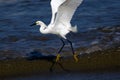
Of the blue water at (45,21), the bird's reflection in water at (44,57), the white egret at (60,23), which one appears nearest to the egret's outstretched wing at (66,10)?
the white egret at (60,23)

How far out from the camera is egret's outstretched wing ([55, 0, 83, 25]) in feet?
34.1

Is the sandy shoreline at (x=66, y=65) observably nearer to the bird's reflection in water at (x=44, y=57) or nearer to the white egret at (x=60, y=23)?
the bird's reflection in water at (x=44, y=57)

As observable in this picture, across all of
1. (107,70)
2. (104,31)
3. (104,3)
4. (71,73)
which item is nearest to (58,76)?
(71,73)

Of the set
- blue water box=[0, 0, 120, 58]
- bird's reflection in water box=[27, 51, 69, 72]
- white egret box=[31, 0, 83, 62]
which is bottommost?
blue water box=[0, 0, 120, 58]

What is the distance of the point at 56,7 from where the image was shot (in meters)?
11.2

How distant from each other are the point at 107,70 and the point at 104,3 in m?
5.37

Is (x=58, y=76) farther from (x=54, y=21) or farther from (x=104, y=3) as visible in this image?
(x=104, y=3)

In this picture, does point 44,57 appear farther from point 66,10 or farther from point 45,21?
point 45,21

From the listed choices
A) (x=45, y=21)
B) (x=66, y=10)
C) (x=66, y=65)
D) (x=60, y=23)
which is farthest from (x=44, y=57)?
(x=45, y=21)

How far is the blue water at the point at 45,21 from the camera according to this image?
39.9 feet

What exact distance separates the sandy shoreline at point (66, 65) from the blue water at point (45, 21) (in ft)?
1.58

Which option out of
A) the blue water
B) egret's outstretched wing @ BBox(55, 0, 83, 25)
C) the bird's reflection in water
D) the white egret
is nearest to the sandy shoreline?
the bird's reflection in water

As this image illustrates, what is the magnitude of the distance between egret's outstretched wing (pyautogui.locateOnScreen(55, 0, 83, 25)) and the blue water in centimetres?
107

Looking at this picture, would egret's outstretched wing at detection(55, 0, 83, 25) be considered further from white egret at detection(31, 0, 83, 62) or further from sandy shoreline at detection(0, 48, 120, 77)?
sandy shoreline at detection(0, 48, 120, 77)
